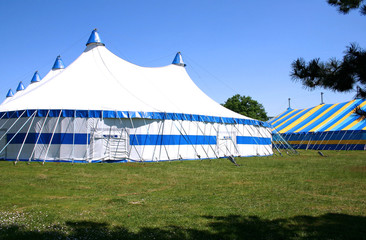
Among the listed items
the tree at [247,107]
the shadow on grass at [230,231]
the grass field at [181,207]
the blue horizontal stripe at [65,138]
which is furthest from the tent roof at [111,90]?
the tree at [247,107]

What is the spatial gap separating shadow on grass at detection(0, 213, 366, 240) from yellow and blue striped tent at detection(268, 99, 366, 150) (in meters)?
17.3

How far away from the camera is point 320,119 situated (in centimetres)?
2744

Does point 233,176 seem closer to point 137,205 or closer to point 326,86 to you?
point 137,205

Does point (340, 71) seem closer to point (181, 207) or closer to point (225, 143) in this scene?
point (181, 207)

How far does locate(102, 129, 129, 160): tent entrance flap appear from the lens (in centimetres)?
1279

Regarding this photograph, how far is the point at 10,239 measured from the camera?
11.0 feet

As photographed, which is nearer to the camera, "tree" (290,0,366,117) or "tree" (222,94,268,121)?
"tree" (290,0,366,117)

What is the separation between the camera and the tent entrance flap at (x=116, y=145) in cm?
1279

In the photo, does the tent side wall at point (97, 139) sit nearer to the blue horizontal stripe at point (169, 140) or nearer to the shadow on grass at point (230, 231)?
the blue horizontal stripe at point (169, 140)

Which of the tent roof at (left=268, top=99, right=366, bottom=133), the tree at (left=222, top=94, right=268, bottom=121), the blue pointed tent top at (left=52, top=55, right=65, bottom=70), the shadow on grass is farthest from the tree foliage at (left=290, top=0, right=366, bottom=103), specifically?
the tree at (left=222, top=94, right=268, bottom=121)

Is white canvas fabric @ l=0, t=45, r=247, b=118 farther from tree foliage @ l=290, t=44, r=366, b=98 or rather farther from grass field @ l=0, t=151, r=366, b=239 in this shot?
tree foliage @ l=290, t=44, r=366, b=98

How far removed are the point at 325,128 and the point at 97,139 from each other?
62.1 feet

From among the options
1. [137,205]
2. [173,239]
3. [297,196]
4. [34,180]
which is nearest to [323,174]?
[297,196]

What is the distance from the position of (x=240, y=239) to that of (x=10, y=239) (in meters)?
2.38
